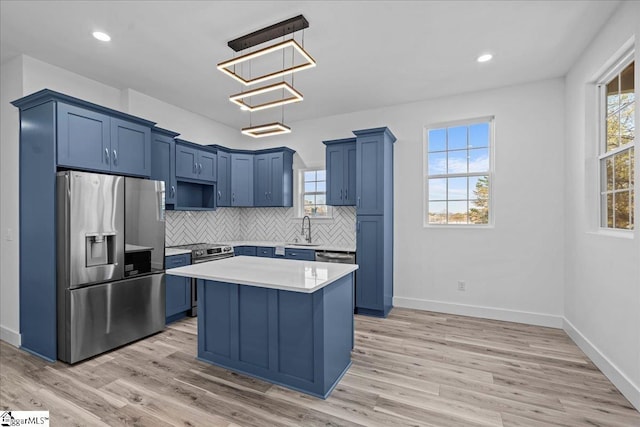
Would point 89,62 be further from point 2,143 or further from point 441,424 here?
point 441,424

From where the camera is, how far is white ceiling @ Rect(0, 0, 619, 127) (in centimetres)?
245

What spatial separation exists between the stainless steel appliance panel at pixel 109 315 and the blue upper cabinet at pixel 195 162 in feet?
5.31

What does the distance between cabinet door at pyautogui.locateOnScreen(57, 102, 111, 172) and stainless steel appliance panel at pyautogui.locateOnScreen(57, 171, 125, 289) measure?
0.20 meters

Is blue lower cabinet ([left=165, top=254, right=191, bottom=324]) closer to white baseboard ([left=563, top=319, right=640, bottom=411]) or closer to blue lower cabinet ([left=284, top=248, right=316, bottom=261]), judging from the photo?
blue lower cabinet ([left=284, top=248, right=316, bottom=261])

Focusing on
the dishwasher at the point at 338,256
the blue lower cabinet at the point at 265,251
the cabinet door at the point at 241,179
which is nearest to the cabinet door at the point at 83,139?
the cabinet door at the point at 241,179

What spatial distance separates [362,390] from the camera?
235 cm

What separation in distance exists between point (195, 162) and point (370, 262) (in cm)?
299

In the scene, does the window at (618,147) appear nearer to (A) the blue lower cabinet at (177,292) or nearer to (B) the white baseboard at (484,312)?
(B) the white baseboard at (484,312)

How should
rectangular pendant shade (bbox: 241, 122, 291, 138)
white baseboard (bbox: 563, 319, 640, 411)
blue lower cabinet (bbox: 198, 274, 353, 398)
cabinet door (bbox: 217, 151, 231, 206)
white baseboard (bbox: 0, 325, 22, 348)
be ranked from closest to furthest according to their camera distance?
white baseboard (bbox: 563, 319, 640, 411), blue lower cabinet (bbox: 198, 274, 353, 398), rectangular pendant shade (bbox: 241, 122, 291, 138), white baseboard (bbox: 0, 325, 22, 348), cabinet door (bbox: 217, 151, 231, 206)

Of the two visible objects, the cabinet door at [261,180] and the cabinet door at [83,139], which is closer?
the cabinet door at [83,139]

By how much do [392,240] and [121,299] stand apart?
3.49m

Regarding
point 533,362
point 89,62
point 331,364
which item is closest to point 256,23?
point 89,62

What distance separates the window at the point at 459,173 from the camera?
4.16 m

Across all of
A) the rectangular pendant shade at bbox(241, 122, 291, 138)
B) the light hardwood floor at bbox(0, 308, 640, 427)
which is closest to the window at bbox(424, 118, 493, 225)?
the light hardwood floor at bbox(0, 308, 640, 427)
